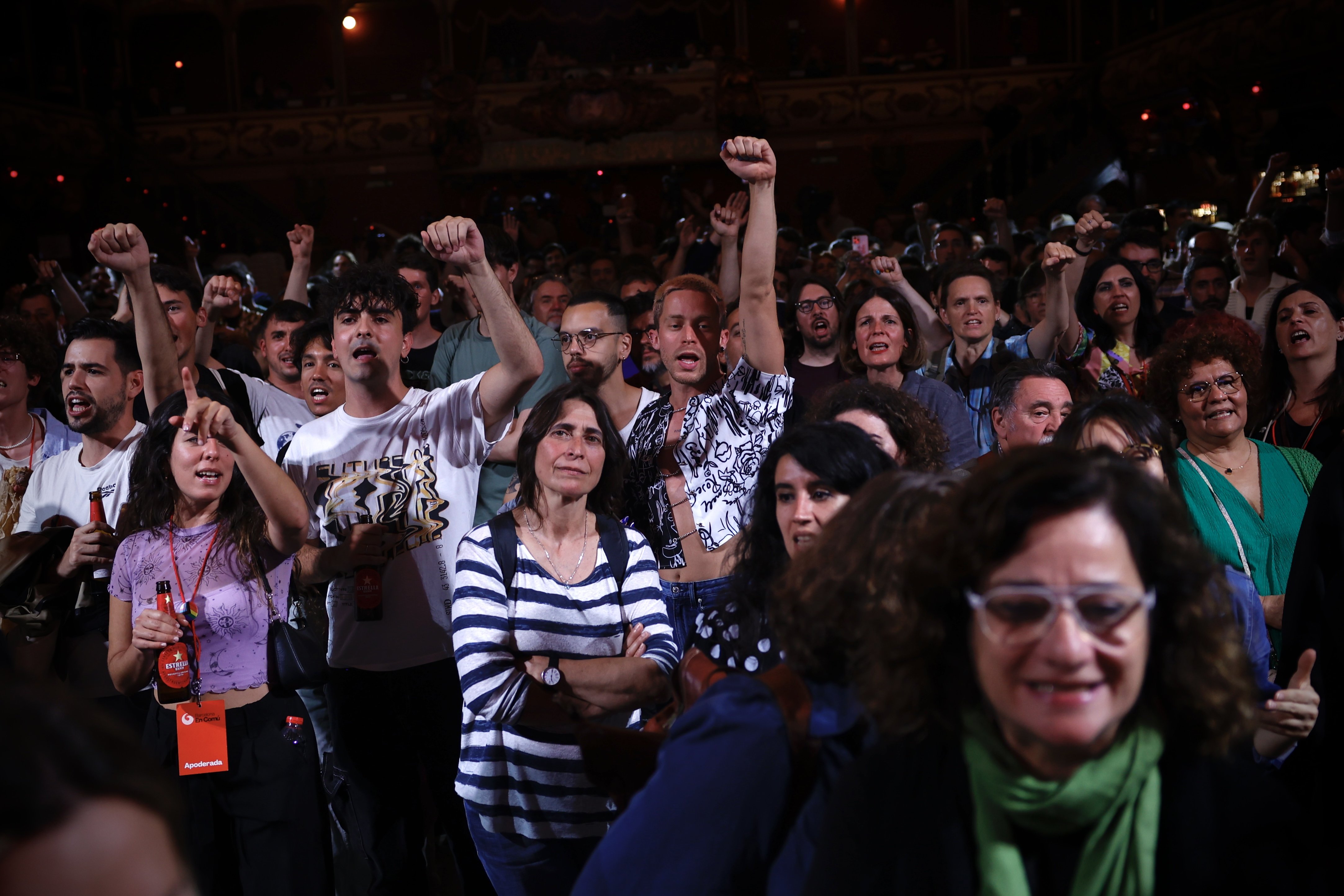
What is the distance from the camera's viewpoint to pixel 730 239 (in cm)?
408

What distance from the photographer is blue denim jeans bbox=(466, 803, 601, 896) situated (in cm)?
210

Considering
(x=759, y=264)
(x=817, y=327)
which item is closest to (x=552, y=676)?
(x=759, y=264)

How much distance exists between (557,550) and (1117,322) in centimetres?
270

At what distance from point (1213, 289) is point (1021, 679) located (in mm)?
4562

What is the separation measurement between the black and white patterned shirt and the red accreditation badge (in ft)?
3.63

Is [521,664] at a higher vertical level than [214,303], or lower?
lower

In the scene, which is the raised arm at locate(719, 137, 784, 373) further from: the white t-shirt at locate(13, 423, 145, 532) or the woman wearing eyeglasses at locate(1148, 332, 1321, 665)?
the white t-shirt at locate(13, 423, 145, 532)

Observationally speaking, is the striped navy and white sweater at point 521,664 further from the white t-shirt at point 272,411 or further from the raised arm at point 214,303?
the raised arm at point 214,303

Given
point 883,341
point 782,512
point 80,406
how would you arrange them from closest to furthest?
point 782,512 < point 80,406 < point 883,341

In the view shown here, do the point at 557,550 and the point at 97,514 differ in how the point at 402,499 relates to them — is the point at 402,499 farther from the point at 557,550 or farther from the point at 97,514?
the point at 97,514

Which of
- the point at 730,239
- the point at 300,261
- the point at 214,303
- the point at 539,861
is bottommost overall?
the point at 539,861

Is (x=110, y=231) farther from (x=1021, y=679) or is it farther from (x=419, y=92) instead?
(x=419, y=92)

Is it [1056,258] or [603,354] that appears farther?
[1056,258]

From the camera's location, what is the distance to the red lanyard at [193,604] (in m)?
2.35
